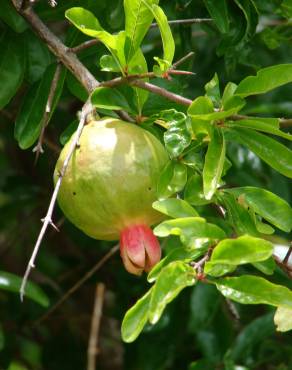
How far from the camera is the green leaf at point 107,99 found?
1.30 meters

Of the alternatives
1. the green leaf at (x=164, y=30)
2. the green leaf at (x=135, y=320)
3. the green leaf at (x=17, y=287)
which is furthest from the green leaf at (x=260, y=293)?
the green leaf at (x=17, y=287)

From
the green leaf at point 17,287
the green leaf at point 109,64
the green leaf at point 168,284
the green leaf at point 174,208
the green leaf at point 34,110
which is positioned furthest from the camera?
the green leaf at point 17,287

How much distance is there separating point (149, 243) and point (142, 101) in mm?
257

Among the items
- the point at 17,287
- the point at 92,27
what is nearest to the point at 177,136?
the point at 92,27

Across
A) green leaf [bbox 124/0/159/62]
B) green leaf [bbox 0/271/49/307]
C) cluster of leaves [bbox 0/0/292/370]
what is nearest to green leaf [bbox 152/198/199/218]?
cluster of leaves [bbox 0/0/292/370]

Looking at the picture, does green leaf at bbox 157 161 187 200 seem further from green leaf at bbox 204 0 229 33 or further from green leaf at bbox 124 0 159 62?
green leaf at bbox 204 0 229 33

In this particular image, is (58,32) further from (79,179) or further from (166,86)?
(79,179)

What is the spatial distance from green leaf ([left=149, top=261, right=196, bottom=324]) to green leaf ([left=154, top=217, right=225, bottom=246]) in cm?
4

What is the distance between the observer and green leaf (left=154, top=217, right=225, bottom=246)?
1113 millimetres

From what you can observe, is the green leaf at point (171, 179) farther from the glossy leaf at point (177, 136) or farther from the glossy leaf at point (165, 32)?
the glossy leaf at point (165, 32)

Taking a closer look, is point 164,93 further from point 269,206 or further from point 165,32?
point 269,206

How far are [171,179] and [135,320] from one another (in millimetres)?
234

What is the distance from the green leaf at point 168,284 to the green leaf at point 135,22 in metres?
0.35

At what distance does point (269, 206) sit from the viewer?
4.16 ft
